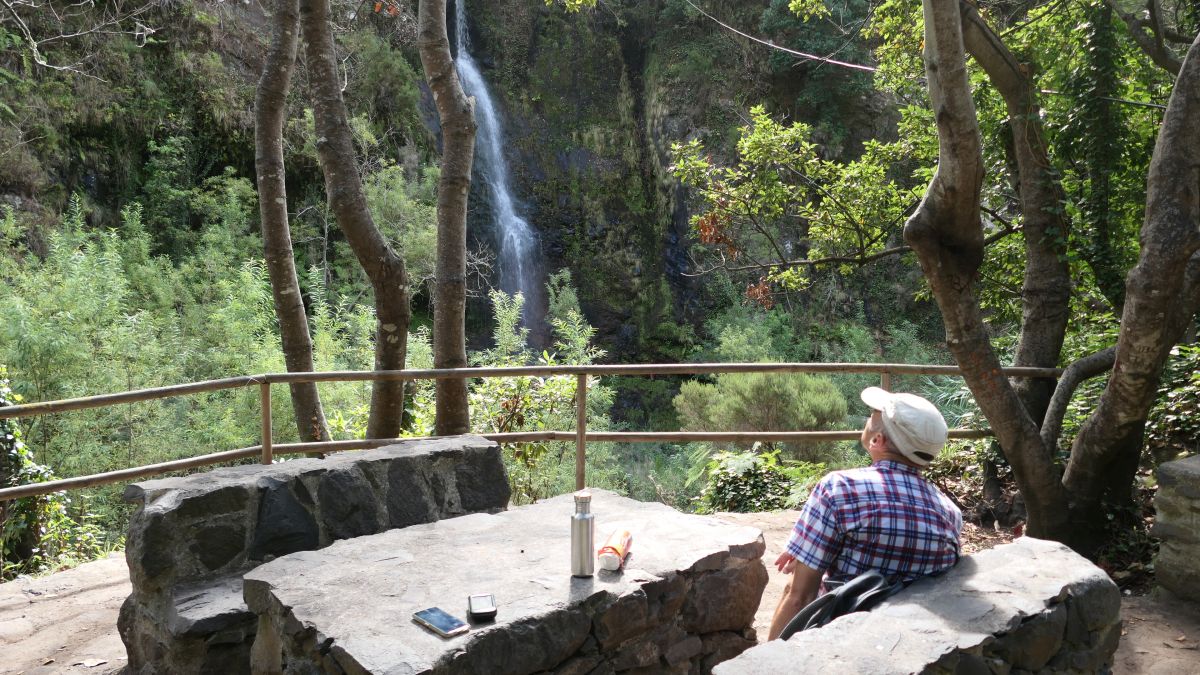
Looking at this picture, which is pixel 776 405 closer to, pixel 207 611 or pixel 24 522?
pixel 24 522

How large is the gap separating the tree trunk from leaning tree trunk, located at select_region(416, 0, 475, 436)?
313 centimetres

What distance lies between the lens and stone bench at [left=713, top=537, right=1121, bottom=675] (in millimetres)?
1823

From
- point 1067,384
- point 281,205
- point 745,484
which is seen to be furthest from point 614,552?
point 281,205

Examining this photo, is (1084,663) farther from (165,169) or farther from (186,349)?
(165,169)

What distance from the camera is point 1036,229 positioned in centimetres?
484

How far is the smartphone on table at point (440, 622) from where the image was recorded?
223cm

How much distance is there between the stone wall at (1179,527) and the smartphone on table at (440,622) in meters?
3.19

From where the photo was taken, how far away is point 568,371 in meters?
4.67

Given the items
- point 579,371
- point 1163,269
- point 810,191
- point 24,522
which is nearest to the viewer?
point 1163,269

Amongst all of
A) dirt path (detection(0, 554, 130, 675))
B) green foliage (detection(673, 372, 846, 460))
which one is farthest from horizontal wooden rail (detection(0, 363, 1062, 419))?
green foliage (detection(673, 372, 846, 460))

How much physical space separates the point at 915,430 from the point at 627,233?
48.5ft

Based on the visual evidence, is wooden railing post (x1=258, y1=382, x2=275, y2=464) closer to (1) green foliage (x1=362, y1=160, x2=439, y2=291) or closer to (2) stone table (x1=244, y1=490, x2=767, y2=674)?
(2) stone table (x1=244, y1=490, x2=767, y2=674)

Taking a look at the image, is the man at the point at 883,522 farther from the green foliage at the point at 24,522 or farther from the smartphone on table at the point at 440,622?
the green foliage at the point at 24,522

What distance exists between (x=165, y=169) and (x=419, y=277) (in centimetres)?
384
